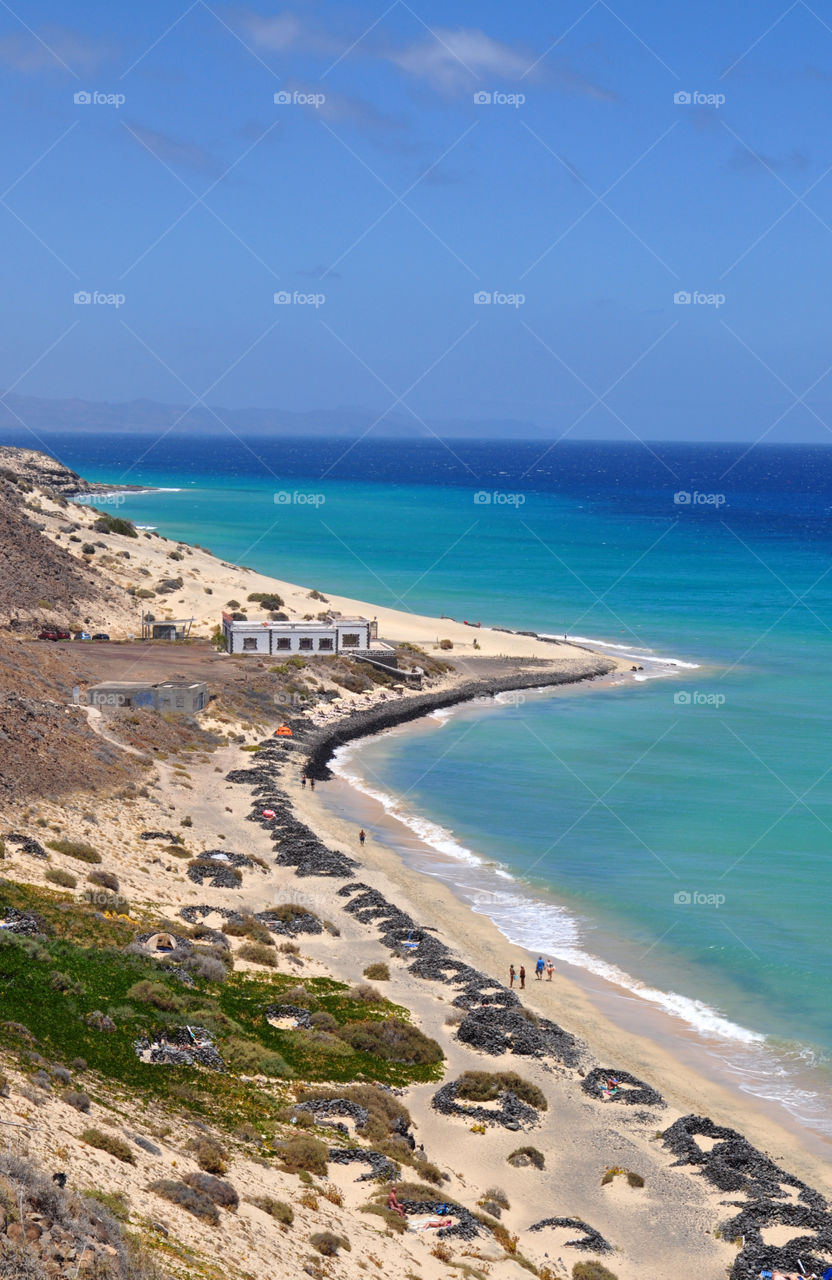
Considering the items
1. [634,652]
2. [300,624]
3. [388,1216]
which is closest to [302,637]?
[300,624]

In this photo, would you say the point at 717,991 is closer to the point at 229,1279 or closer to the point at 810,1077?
the point at 810,1077

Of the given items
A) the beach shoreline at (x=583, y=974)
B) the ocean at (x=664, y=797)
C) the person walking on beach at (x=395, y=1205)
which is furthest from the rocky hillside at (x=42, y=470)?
the person walking on beach at (x=395, y=1205)

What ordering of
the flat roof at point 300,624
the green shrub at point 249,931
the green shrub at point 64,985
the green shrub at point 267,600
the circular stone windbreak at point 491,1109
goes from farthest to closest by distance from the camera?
the green shrub at point 267,600
the flat roof at point 300,624
the green shrub at point 249,931
the circular stone windbreak at point 491,1109
the green shrub at point 64,985

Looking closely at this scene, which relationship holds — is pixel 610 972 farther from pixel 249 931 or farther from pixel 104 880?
pixel 104 880

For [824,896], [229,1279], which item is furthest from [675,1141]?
[824,896]

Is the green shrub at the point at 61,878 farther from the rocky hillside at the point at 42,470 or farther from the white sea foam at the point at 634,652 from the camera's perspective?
the rocky hillside at the point at 42,470
